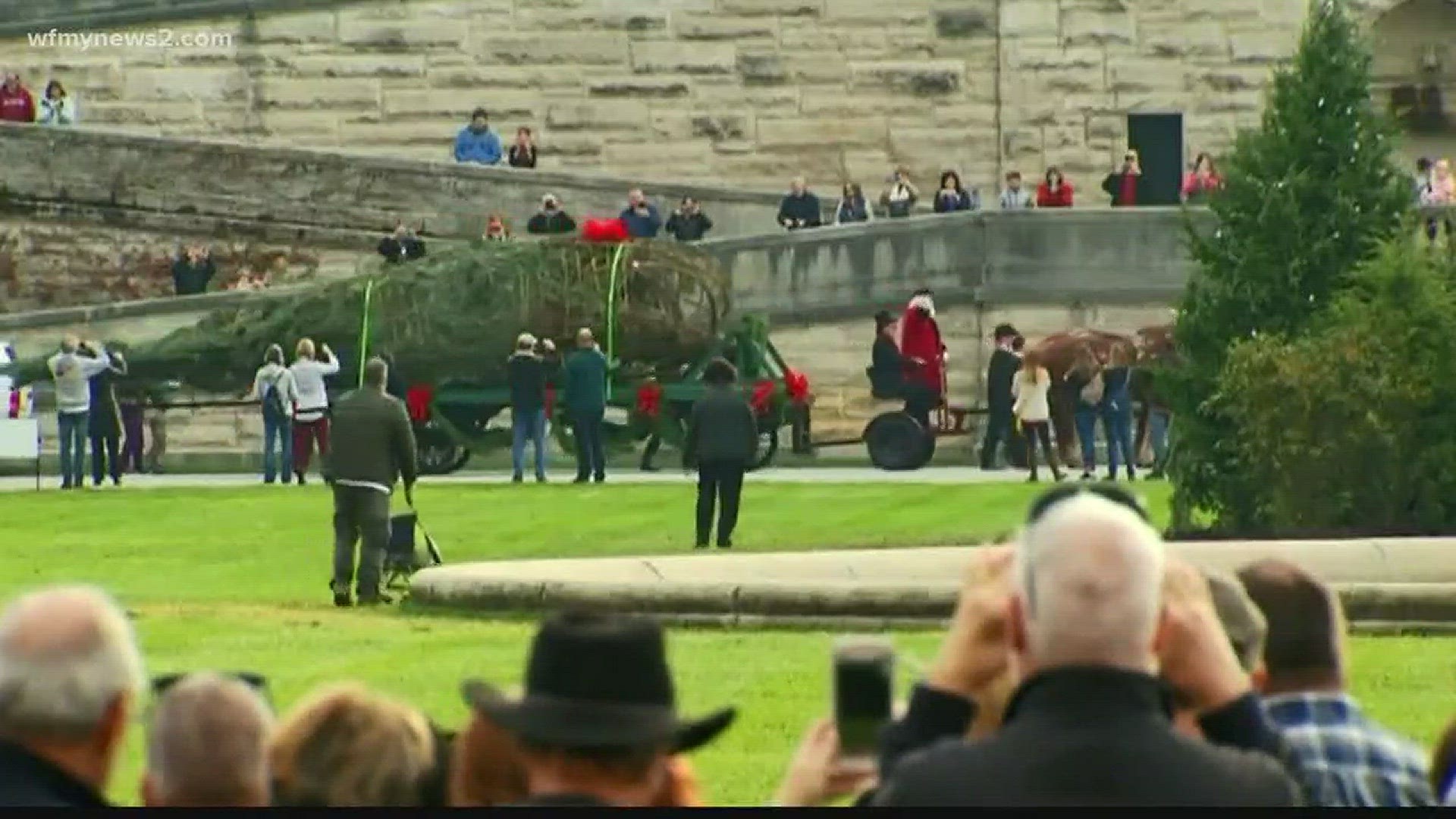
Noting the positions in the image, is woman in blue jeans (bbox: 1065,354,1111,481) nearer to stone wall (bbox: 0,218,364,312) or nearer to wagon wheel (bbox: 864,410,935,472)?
wagon wheel (bbox: 864,410,935,472)

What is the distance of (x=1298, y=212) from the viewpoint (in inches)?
1244


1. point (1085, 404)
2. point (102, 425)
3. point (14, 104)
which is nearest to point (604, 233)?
point (1085, 404)

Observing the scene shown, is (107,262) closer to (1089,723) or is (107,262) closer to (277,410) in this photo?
(277,410)

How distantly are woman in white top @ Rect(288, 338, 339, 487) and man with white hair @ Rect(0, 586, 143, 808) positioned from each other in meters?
35.6

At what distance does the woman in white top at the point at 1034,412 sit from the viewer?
4362 cm

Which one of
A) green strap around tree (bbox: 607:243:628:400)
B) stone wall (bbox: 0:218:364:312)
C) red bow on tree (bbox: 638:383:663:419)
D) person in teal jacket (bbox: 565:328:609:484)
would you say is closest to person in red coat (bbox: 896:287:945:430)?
red bow on tree (bbox: 638:383:663:419)

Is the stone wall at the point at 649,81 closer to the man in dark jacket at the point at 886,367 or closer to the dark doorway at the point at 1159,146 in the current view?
the dark doorway at the point at 1159,146

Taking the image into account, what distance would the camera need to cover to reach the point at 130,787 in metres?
17.0

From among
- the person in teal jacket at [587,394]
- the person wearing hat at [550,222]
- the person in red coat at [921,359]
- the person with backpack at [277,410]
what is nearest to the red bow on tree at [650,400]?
the person in teal jacket at [587,394]

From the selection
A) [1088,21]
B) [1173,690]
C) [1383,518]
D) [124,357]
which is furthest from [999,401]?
[1173,690]

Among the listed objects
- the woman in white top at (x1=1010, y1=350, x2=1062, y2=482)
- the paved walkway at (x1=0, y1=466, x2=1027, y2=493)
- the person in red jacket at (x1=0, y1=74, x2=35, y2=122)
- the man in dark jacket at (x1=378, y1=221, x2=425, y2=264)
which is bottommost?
the paved walkway at (x1=0, y1=466, x2=1027, y2=493)

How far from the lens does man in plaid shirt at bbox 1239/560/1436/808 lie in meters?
9.51

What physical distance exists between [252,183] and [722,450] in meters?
24.1

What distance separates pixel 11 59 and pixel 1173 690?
51.3m
